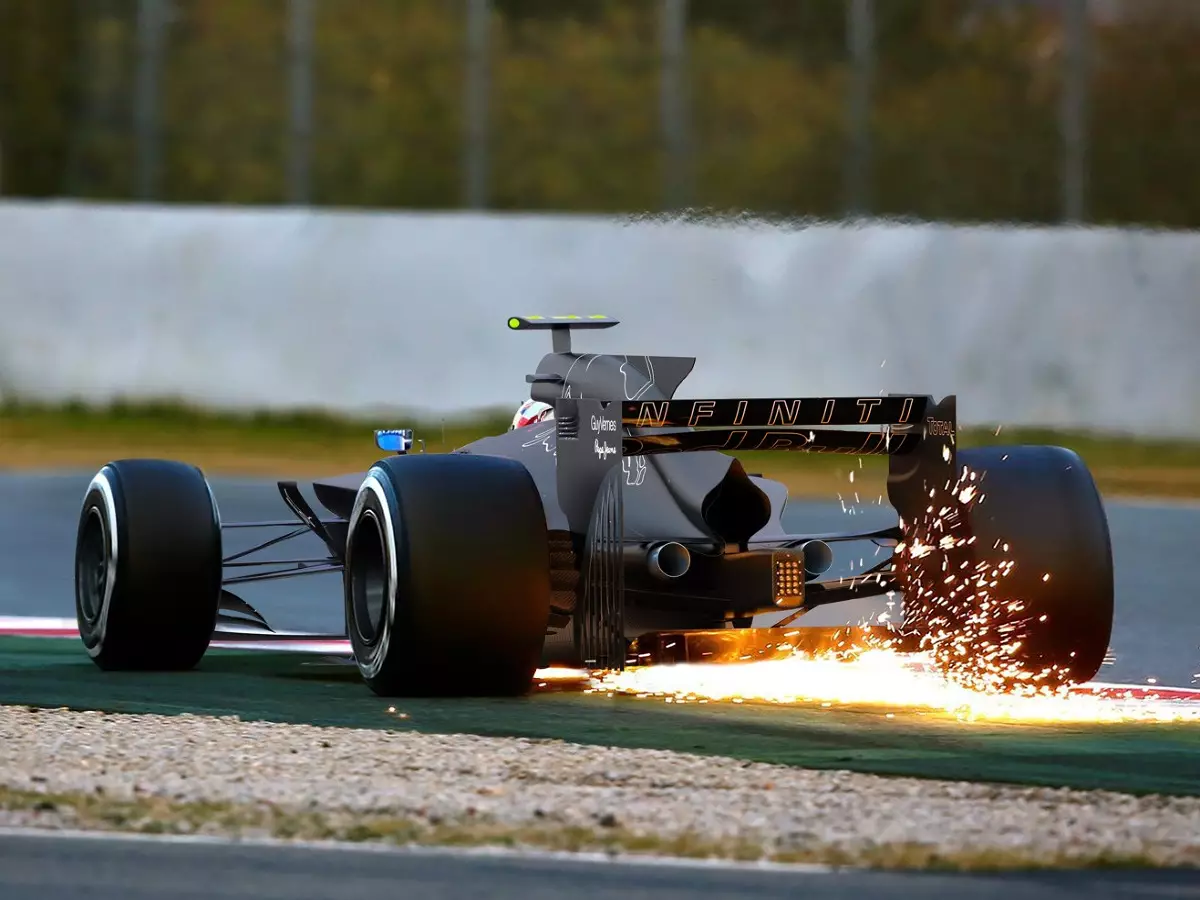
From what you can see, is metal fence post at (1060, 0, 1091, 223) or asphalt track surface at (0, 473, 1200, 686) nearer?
asphalt track surface at (0, 473, 1200, 686)

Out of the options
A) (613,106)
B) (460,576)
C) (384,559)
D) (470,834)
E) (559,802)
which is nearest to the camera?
(470,834)

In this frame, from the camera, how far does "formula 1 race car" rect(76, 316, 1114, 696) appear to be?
349 inches

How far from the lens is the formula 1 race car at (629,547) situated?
8.86m

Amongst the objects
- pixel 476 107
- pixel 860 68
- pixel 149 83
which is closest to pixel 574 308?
pixel 476 107

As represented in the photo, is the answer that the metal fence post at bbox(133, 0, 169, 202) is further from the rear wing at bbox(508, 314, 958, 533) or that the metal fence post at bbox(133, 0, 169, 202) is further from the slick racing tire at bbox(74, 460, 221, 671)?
the rear wing at bbox(508, 314, 958, 533)

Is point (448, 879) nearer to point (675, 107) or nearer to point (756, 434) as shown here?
point (756, 434)

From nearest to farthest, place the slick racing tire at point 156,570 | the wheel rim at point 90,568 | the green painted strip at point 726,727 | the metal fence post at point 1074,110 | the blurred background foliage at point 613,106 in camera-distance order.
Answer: the green painted strip at point 726,727
the slick racing tire at point 156,570
the wheel rim at point 90,568
the metal fence post at point 1074,110
the blurred background foliage at point 613,106

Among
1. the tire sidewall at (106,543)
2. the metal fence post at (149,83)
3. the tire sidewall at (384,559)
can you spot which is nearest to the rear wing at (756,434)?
the tire sidewall at (384,559)

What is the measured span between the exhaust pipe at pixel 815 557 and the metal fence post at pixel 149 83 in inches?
566

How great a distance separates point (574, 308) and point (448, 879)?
1547 cm

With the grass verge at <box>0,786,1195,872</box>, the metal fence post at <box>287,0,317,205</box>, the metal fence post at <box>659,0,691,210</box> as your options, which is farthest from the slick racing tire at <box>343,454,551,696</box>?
the metal fence post at <box>287,0,317,205</box>

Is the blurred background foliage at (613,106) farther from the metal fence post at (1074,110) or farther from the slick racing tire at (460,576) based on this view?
the slick racing tire at (460,576)

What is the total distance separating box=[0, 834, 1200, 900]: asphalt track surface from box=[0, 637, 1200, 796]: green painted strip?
144 cm

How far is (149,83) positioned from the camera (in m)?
23.5
